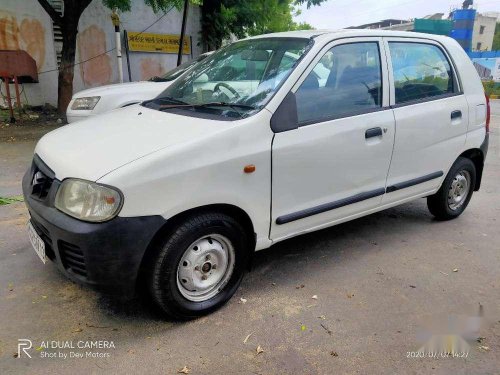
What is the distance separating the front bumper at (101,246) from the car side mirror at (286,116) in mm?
952

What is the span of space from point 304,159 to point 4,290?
2259 millimetres

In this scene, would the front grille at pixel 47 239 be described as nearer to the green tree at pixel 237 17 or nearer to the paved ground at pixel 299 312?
the paved ground at pixel 299 312

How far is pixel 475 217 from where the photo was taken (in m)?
4.54

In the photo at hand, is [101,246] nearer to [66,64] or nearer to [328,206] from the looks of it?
[328,206]

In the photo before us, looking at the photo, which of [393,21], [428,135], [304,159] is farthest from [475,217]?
[393,21]

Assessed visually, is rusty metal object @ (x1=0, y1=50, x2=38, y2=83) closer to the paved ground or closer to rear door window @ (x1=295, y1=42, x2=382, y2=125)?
the paved ground

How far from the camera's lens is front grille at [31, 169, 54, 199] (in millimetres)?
2573

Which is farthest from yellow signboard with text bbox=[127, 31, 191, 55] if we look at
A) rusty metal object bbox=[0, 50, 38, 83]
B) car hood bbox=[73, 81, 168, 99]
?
car hood bbox=[73, 81, 168, 99]

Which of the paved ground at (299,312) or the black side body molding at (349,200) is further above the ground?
the black side body molding at (349,200)

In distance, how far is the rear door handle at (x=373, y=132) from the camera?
3.20 meters

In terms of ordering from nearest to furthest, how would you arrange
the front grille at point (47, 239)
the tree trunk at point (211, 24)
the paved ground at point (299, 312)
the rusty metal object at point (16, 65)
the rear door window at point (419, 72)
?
the paved ground at point (299, 312), the front grille at point (47, 239), the rear door window at point (419, 72), the rusty metal object at point (16, 65), the tree trunk at point (211, 24)

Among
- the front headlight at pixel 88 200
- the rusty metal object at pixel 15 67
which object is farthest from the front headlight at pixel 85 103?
the front headlight at pixel 88 200

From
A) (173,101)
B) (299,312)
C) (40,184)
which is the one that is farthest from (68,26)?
(299,312)

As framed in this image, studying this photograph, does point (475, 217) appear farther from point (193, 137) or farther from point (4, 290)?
point (4, 290)
